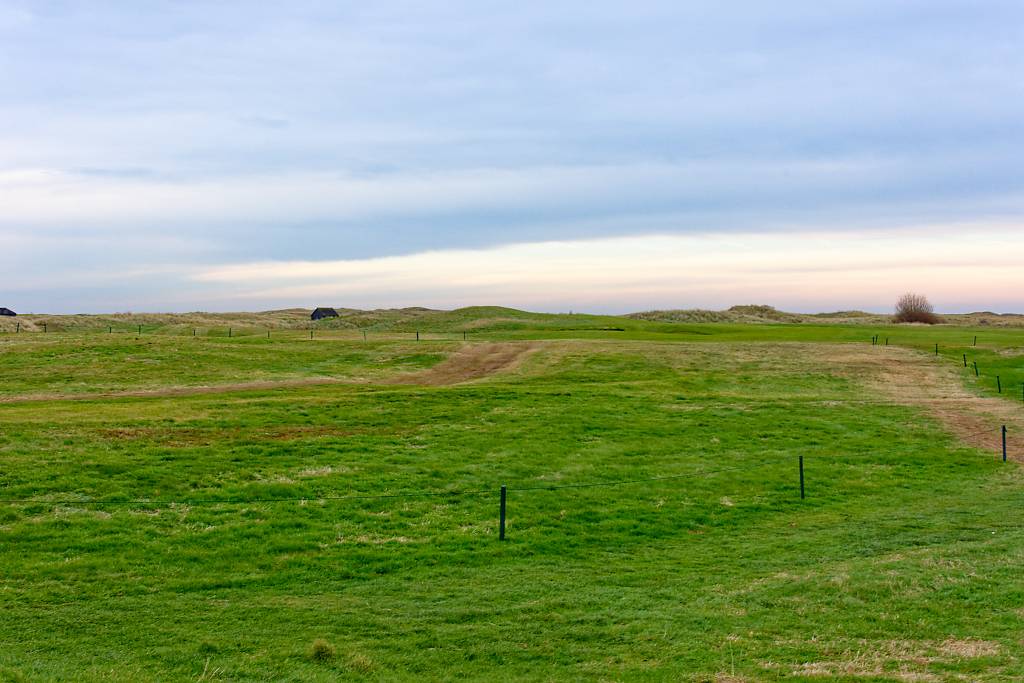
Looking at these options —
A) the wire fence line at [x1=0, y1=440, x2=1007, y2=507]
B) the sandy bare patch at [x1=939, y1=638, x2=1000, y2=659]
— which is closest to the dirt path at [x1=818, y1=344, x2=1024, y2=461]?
the wire fence line at [x1=0, y1=440, x2=1007, y2=507]

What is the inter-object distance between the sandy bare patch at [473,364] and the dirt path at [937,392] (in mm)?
26156

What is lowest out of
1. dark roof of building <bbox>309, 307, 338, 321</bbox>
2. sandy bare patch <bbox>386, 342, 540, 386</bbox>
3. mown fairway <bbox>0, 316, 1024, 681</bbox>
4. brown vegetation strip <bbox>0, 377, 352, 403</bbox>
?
mown fairway <bbox>0, 316, 1024, 681</bbox>

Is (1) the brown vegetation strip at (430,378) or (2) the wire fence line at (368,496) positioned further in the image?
(1) the brown vegetation strip at (430,378)

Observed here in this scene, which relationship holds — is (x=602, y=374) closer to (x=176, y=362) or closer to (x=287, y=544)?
(x=176, y=362)

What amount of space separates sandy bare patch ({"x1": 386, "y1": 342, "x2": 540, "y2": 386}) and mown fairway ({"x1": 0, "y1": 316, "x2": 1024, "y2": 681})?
34.9 ft

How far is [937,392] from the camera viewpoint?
172 ft

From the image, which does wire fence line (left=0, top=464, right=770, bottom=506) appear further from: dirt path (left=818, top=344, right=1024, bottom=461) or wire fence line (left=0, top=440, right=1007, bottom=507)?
dirt path (left=818, top=344, right=1024, bottom=461)

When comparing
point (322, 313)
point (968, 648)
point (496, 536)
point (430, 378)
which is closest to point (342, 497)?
point (496, 536)

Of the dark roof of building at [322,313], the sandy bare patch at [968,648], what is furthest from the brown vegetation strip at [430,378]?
the dark roof of building at [322,313]

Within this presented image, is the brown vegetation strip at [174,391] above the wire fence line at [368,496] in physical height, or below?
above

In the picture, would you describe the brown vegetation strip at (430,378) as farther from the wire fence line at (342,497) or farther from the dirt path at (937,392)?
the dirt path at (937,392)

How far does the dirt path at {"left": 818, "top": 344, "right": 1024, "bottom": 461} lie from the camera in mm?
37875

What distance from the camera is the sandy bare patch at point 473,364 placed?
57.8 m

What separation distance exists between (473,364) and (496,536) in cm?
4450
